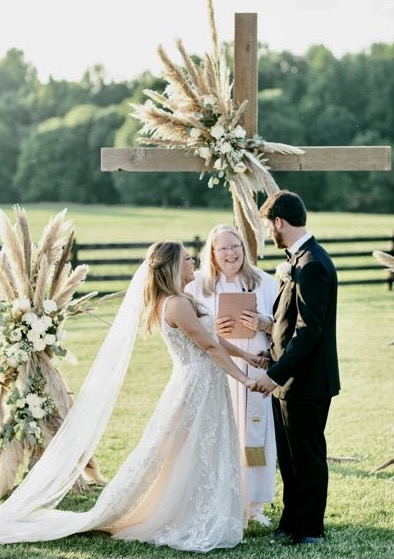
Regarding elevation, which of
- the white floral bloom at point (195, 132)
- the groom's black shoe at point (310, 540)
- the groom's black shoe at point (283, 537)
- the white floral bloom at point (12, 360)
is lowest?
the groom's black shoe at point (283, 537)

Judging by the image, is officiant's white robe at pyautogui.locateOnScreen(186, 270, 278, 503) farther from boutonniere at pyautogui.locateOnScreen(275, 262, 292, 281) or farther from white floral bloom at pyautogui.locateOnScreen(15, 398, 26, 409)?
white floral bloom at pyautogui.locateOnScreen(15, 398, 26, 409)

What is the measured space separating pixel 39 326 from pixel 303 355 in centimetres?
199

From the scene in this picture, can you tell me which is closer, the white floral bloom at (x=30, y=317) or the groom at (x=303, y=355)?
the groom at (x=303, y=355)

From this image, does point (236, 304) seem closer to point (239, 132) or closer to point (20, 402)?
point (239, 132)

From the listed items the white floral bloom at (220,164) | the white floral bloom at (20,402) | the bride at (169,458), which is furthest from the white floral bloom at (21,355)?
the white floral bloom at (220,164)

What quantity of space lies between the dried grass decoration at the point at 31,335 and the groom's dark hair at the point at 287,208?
1.64 metres

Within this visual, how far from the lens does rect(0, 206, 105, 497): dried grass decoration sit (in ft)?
22.9

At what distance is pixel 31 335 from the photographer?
695 cm

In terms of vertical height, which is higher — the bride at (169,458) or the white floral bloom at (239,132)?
the white floral bloom at (239,132)

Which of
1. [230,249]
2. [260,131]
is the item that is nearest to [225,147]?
[230,249]

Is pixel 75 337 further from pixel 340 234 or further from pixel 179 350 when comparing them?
pixel 340 234

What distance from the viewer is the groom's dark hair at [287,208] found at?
5.80 metres

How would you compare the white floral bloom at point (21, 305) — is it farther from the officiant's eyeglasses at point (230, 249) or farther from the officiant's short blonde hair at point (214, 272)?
the officiant's eyeglasses at point (230, 249)

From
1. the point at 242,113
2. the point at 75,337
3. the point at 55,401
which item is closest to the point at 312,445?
the point at 55,401
